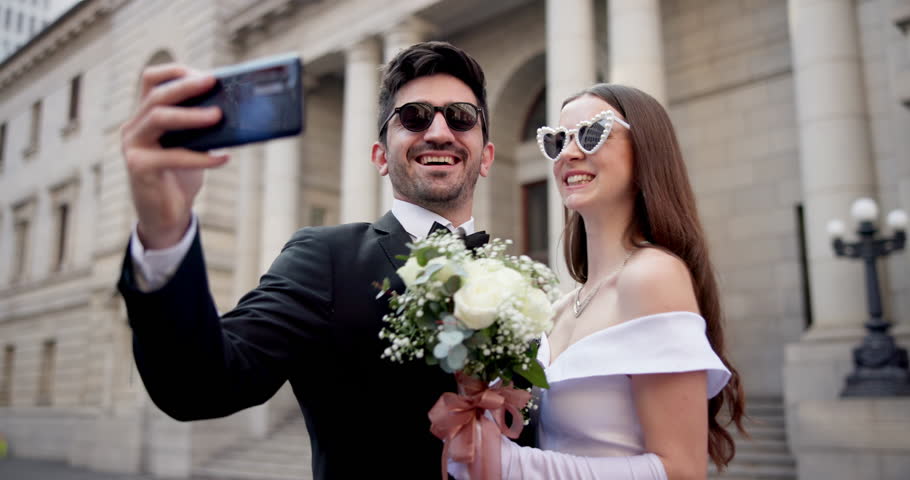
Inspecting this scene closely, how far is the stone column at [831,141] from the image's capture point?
10.7 metres

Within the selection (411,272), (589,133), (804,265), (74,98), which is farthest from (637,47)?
(74,98)

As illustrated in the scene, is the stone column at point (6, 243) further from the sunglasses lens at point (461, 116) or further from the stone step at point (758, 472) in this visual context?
the sunglasses lens at point (461, 116)

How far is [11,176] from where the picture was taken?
34.0 m

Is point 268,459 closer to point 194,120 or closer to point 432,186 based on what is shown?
point 432,186

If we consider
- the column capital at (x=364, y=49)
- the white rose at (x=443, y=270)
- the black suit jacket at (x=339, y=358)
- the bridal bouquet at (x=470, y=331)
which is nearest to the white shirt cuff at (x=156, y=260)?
the black suit jacket at (x=339, y=358)

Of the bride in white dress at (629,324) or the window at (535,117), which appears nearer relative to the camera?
the bride in white dress at (629,324)

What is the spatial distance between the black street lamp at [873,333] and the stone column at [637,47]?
13.2ft

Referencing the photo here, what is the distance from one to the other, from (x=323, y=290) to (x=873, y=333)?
31.3 ft

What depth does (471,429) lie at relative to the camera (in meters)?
2.11

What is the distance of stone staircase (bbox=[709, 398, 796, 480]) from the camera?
10.2 m

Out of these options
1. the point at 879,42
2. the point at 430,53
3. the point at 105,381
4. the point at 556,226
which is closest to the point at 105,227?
the point at 105,381

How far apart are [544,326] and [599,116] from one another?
100cm

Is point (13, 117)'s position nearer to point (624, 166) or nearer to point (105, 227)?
point (105, 227)

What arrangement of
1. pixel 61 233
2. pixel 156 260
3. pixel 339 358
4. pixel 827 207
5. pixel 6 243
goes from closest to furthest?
pixel 156 260 → pixel 339 358 → pixel 827 207 → pixel 61 233 → pixel 6 243
